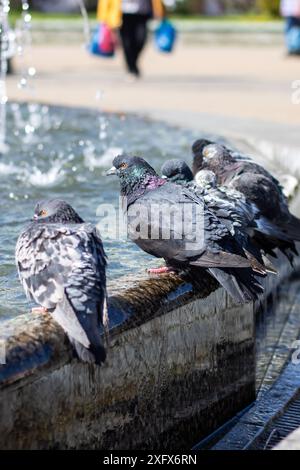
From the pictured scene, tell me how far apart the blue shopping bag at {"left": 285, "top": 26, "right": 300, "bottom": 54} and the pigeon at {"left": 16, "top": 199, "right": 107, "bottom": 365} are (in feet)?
48.1

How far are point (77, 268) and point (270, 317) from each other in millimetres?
2679

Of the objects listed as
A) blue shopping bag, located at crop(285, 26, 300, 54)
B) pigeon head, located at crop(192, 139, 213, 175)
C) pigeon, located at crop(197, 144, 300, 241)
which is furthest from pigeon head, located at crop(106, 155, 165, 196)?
blue shopping bag, located at crop(285, 26, 300, 54)

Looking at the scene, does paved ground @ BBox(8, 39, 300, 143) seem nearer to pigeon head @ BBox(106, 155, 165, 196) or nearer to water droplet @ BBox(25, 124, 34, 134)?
water droplet @ BBox(25, 124, 34, 134)

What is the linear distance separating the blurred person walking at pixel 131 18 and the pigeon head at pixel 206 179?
9198 millimetres

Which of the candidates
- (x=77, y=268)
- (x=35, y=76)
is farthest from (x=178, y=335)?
(x=35, y=76)

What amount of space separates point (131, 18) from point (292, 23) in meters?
4.23

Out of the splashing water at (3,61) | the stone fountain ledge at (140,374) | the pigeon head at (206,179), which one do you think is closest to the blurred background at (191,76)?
the splashing water at (3,61)

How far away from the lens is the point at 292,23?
18.3 m

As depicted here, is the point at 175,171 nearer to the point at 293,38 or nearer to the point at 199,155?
the point at 199,155

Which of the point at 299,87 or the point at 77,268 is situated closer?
the point at 77,268

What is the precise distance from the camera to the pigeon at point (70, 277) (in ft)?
12.8

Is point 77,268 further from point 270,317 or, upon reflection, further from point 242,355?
point 270,317

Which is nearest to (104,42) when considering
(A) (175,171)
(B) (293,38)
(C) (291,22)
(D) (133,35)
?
(D) (133,35)
